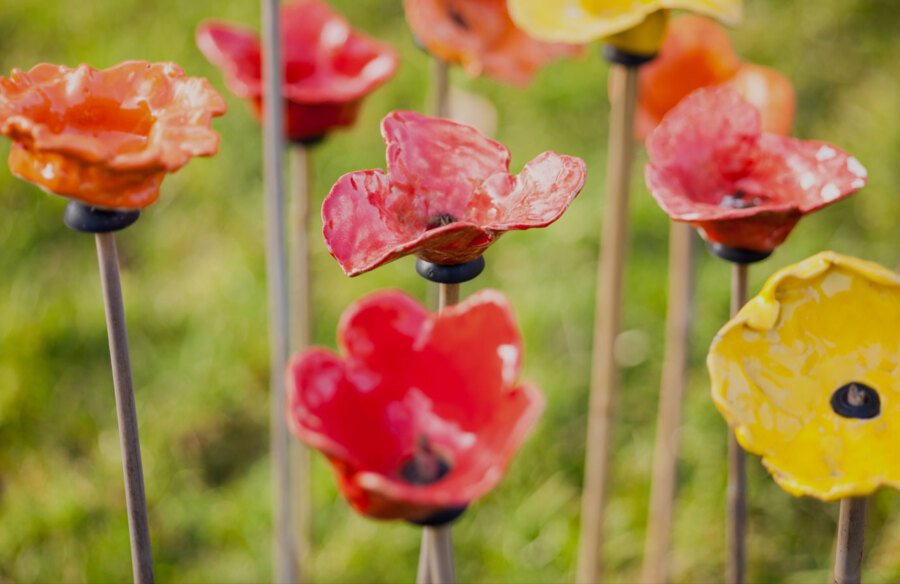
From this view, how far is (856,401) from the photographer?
68 centimetres

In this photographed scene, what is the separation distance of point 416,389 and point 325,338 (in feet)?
3.43

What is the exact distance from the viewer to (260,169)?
6.63ft

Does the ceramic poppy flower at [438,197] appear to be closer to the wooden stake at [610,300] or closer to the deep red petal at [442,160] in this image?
the deep red petal at [442,160]

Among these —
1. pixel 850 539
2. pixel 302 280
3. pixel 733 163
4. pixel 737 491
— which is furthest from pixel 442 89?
pixel 850 539

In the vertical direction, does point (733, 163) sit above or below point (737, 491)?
above

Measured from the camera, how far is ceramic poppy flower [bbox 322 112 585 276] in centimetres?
64

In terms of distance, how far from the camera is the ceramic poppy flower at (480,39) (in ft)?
3.49

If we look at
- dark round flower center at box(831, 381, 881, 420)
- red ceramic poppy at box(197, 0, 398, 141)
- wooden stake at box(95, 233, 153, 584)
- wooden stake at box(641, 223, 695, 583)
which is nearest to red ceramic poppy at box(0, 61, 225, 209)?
wooden stake at box(95, 233, 153, 584)

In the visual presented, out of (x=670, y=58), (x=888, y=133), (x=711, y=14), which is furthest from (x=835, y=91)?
(x=711, y=14)

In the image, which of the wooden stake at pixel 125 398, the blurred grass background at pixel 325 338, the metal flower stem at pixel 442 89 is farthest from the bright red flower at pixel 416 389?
the blurred grass background at pixel 325 338

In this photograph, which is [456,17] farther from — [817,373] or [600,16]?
[817,373]

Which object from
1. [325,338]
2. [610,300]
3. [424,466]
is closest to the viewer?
[424,466]

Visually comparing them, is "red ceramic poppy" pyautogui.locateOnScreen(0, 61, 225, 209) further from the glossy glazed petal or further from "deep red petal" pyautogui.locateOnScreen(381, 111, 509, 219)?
the glossy glazed petal

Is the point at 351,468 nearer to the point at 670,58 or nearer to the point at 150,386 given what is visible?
the point at 670,58
